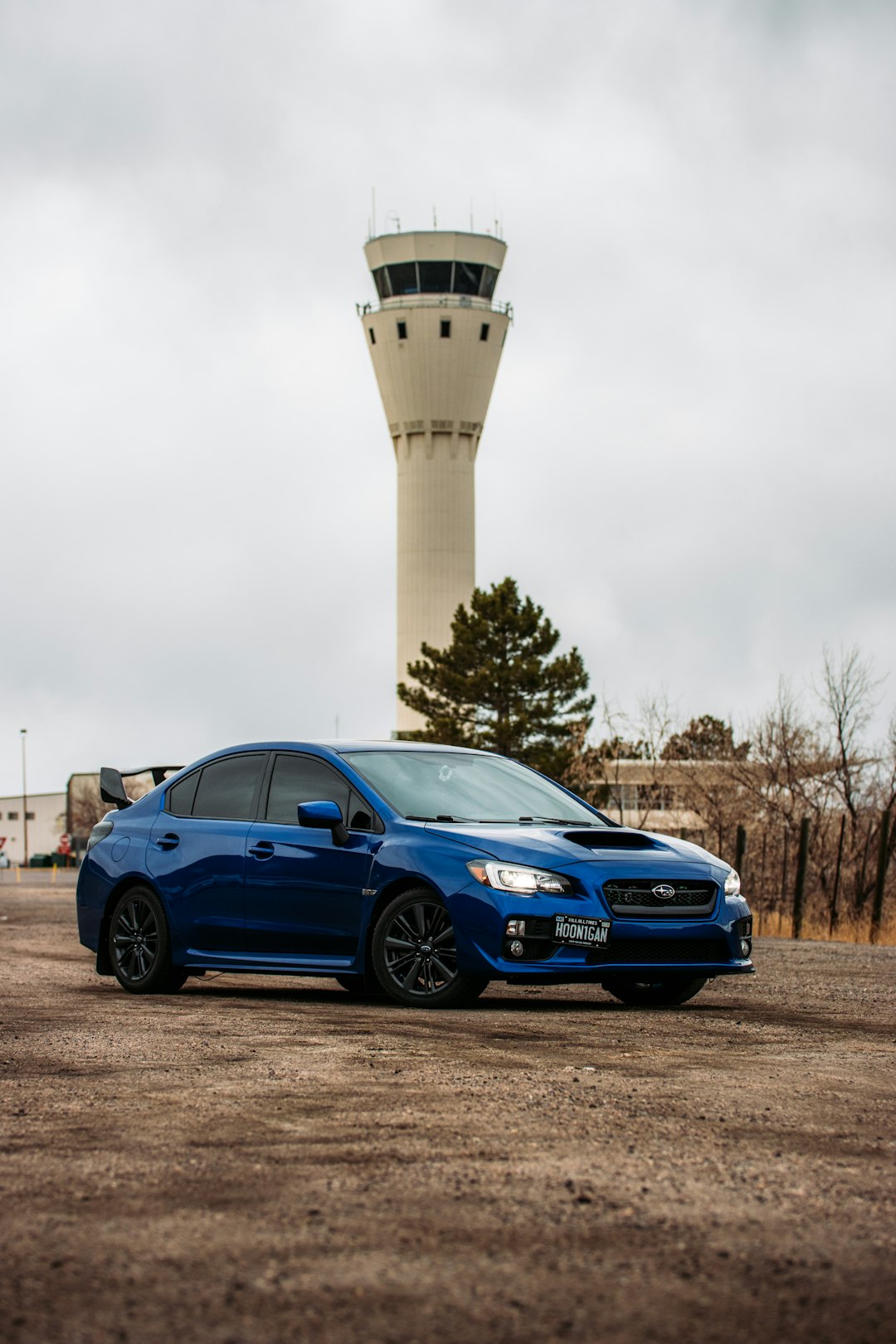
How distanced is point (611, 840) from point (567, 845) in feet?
1.39

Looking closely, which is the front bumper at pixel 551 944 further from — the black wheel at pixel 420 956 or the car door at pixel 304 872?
the car door at pixel 304 872

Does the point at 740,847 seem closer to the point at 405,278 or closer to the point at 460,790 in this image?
the point at 460,790

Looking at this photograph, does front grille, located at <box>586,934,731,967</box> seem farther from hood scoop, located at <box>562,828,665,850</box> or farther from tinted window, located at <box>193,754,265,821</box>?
tinted window, located at <box>193,754,265,821</box>

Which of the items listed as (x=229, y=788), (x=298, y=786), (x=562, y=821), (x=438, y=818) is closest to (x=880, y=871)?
(x=562, y=821)

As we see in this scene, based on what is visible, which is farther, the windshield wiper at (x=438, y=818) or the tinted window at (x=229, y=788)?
the tinted window at (x=229, y=788)

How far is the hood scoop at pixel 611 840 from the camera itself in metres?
10.6

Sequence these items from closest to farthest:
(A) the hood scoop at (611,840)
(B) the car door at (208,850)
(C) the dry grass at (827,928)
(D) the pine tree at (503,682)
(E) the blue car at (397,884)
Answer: (E) the blue car at (397,884) → (A) the hood scoop at (611,840) → (B) the car door at (208,850) → (C) the dry grass at (827,928) → (D) the pine tree at (503,682)

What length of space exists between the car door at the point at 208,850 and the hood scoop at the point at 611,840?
7.49 feet

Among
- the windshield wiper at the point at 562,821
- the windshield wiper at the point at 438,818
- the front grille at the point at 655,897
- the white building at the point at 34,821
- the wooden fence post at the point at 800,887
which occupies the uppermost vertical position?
the windshield wiper at the point at 438,818

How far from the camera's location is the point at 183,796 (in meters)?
12.5

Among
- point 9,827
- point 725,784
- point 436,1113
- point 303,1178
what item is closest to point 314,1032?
point 436,1113

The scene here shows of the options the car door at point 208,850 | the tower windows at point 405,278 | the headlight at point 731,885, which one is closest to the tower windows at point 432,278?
the tower windows at point 405,278

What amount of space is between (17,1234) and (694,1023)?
5.93m

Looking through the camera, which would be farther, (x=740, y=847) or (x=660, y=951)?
(x=740, y=847)
